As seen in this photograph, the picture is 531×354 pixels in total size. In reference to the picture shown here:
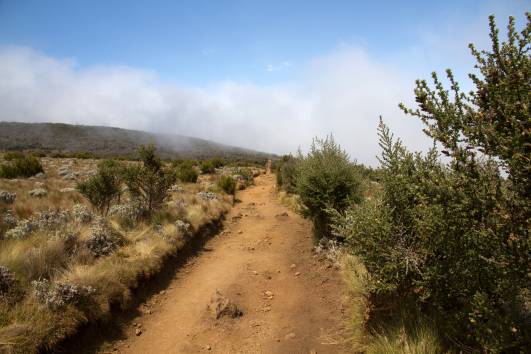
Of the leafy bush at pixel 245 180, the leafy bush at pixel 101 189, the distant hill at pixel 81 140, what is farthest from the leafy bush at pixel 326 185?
the distant hill at pixel 81 140

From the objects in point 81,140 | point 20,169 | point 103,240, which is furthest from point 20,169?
point 81,140

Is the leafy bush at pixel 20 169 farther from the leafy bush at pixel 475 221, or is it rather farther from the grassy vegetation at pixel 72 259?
the leafy bush at pixel 475 221

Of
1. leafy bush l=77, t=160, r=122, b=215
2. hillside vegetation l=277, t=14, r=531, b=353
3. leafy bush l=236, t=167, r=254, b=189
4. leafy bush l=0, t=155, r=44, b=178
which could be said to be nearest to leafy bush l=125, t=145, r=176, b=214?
leafy bush l=77, t=160, r=122, b=215

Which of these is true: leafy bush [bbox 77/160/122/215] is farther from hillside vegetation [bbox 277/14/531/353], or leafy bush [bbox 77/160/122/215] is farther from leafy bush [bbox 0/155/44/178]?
leafy bush [bbox 0/155/44/178]

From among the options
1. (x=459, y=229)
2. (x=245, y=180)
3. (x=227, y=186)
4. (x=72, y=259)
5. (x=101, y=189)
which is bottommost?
(x=72, y=259)

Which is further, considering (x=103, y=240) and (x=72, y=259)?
(x=103, y=240)

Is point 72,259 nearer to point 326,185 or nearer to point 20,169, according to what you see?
point 326,185

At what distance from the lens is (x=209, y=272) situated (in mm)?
8469

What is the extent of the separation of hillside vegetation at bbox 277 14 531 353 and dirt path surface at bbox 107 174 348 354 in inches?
45.4

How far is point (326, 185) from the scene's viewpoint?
32.2 ft

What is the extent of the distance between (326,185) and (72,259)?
264 inches

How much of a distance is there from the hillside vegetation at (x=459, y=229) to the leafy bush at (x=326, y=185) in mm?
4508

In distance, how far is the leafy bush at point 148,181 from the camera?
458 inches

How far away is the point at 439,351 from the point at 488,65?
3.29 meters
